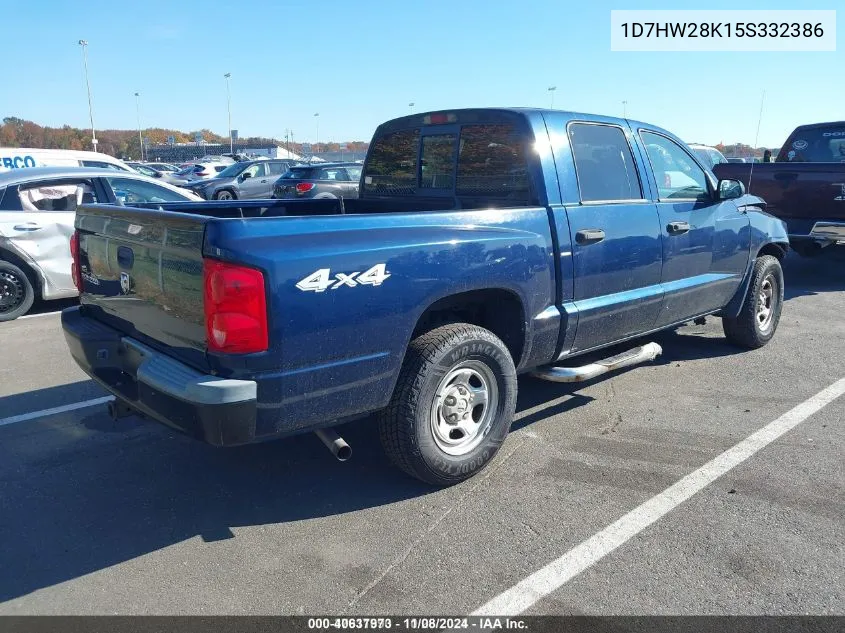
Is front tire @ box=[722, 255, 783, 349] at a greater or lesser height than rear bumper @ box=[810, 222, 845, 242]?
lesser

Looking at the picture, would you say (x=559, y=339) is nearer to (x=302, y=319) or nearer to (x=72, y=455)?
(x=302, y=319)

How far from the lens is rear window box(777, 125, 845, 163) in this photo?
10352mm

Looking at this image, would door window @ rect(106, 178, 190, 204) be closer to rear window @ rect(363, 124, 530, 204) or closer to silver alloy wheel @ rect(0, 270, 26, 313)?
silver alloy wheel @ rect(0, 270, 26, 313)

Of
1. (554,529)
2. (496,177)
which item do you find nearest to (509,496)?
(554,529)

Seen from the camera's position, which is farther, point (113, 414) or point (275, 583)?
point (113, 414)

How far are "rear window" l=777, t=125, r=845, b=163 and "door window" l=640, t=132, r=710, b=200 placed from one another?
6.29 m

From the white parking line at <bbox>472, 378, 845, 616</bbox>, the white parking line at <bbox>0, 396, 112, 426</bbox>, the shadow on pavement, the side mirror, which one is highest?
the side mirror

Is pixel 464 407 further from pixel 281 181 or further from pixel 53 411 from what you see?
pixel 281 181

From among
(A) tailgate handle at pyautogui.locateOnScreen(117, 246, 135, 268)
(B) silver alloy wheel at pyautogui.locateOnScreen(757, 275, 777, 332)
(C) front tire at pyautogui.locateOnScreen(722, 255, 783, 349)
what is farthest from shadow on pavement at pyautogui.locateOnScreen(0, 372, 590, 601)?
(B) silver alloy wheel at pyautogui.locateOnScreen(757, 275, 777, 332)

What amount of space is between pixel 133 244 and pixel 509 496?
2315 mm

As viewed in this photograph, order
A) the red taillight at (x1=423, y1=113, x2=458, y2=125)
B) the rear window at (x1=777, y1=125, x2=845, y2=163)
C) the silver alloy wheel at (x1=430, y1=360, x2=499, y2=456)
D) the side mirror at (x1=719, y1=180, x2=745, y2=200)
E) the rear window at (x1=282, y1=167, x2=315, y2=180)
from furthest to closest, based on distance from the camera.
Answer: the rear window at (x1=282, y1=167, x2=315, y2=180) → the rear window at (x1=777, y1=125, x2=845, y2=163) → the side mirror at (x1=719, y1=180, x2=745, y2=200) → the red taillight at (x1=423, y1=113, x2=458, y2=125) → the silver alloy wheel at (x1=430, y1=360, x2=499, y2=456)

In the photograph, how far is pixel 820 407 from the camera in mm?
4859

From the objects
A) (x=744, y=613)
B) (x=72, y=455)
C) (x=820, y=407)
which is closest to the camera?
(x=744, y=613)

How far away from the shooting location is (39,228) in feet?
24.5
